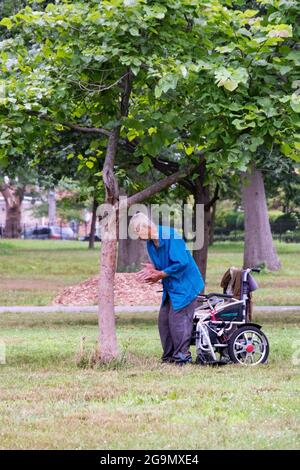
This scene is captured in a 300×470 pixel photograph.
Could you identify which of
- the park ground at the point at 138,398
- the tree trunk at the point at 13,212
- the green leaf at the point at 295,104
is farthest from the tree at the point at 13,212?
the green leaf at the point at 295,104

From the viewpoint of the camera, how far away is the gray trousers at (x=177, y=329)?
1024 centimetres

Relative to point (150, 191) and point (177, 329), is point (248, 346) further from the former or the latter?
point (150, 191)

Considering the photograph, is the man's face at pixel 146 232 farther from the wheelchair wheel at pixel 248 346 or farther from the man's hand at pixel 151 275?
the wheelchair wheel at pixel 248 346

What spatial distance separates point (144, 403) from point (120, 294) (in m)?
12.9

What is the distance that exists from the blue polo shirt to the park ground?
2.41 feet

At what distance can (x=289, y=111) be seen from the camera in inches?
380

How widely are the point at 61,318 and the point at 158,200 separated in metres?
3.79

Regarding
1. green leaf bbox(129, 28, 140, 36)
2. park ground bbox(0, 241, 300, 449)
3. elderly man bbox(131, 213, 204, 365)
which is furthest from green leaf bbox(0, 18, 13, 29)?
park ground bbox(0, 241, 300, 449)

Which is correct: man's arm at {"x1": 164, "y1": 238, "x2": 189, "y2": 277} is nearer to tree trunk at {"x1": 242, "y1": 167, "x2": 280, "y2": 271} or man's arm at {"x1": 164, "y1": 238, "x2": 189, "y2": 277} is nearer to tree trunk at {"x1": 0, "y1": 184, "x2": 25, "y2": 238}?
tree trunk at {"x1": 242, "y1": 167, "x2": 280, "y2": 271}

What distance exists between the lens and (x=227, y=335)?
1050 centimetres

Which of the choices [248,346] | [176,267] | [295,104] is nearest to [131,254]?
[248,346]
